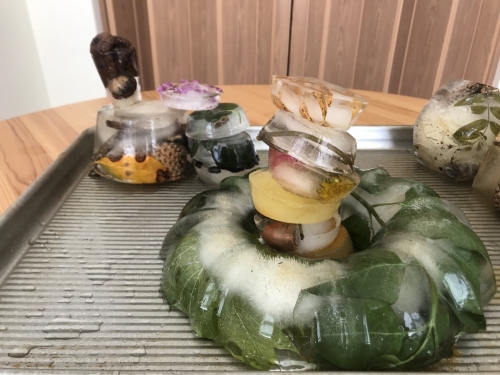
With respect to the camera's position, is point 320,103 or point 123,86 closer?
point 320,103

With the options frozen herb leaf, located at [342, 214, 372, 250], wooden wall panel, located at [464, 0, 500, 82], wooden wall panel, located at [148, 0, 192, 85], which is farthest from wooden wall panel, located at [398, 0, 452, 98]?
frozen herb leaf, located at [342, 214, 372, 250]

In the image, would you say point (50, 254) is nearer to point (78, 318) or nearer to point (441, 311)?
point (78, 318)

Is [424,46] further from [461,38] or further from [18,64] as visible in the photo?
[18,64]

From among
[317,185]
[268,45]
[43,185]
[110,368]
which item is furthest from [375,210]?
[268,45]

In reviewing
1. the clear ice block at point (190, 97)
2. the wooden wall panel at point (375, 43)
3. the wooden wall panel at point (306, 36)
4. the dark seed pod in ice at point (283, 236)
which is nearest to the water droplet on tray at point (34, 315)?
the dark seed pod in ice at point (283, 236)

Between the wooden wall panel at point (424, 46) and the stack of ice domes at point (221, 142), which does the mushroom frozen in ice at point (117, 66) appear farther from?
the wooden wall panel at point (424, 46)

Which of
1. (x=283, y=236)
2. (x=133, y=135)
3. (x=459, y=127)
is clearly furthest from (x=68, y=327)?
(x=459, y=127)
